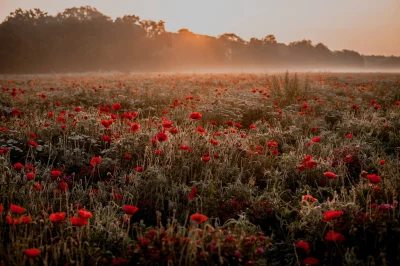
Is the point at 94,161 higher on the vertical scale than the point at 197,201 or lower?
higher

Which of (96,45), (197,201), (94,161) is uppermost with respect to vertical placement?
(96,45)

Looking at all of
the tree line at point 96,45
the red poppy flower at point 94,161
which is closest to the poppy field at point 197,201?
the red poppy flower at point 94,161

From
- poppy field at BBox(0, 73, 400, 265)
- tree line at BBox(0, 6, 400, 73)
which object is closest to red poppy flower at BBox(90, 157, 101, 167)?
poppy field at BBox(0, 73, 400, 265)

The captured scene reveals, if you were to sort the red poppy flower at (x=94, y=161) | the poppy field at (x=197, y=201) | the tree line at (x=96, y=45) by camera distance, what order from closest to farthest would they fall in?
1. the poppy field at (x=197, y=201)
2. the red poppy flower at (x=94, y=161)
3. the tree line at (x=96, y=45)

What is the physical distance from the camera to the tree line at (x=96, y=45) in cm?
4097

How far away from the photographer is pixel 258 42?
72688 millimetres

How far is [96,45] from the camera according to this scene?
45.1m

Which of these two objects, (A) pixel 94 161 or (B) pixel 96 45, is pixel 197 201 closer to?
(A) pixel 94 161

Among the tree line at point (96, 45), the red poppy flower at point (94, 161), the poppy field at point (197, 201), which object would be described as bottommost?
the poppy field at point (197, 201)

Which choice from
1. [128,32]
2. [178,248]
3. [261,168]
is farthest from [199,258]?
[128,32]

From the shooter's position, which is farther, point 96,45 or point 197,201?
point 96,45

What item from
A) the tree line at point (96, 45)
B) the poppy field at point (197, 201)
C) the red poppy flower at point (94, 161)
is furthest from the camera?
the tree line at point (96, 45)

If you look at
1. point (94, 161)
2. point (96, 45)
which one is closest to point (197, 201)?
point (94, 161)

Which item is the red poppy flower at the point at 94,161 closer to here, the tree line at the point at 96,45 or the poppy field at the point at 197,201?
the poppy field at the point at 197,201
